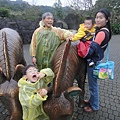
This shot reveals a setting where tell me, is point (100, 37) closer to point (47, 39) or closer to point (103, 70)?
point (103, 70)

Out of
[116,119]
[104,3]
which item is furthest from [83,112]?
[104,3]

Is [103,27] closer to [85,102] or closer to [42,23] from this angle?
[42,23]

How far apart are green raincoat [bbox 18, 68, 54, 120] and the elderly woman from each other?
1066 mm

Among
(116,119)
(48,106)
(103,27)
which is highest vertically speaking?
(103,27)

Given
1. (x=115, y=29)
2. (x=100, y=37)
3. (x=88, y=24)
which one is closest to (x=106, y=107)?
(x=100, y=37)

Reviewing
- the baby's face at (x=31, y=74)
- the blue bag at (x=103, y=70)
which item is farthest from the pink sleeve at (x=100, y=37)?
the baby's face at (x=31, y=74)

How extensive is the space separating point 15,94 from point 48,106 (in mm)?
540

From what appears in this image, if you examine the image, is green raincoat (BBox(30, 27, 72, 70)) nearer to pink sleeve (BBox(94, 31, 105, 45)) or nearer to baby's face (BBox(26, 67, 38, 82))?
pink sleeve (BBox(94, 31, 105, 45))

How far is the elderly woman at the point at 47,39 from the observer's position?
3432 mm

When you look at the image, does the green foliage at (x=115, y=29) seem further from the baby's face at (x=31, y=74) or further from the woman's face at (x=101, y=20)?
the baby's face at (x=31, y=74)

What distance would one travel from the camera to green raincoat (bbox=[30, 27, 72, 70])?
11.3 ft

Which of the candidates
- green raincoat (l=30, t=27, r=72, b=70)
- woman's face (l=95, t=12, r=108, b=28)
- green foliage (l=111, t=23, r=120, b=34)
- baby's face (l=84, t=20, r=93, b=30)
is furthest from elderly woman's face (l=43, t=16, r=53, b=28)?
green foliage (l=111, t=23, r=120, b=34)

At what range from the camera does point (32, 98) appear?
7.29 feet

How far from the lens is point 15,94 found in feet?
7.68
